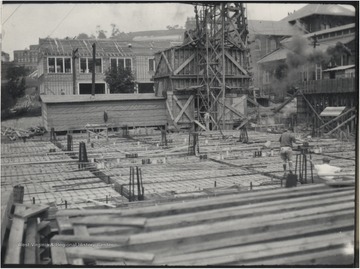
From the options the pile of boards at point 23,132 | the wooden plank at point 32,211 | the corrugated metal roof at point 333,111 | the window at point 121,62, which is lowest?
the wooden plank at point 32,211

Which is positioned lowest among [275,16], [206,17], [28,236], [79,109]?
[28,236]

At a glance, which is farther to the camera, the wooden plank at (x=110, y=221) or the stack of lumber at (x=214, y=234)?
the wooden plank at (x=110, y=221)

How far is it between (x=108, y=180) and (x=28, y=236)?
574 centimetres

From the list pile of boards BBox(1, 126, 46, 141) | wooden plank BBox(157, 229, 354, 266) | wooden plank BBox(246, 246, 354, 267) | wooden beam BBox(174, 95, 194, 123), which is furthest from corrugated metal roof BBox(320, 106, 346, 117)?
pile of boards BBox(1, 126, 46, 141)

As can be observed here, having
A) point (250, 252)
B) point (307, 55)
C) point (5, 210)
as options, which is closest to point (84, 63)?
point (307, 55)

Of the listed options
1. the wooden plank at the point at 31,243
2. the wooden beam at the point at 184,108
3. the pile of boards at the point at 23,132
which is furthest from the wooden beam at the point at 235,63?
the wooden plank at the point at 31,243

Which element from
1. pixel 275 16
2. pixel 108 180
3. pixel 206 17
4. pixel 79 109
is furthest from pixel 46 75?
pixel 275 16

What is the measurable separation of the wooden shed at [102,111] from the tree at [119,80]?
638cm

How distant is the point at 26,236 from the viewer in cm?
769

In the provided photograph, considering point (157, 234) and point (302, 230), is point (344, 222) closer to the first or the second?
point (302, 230)

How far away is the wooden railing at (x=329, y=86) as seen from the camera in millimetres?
23188

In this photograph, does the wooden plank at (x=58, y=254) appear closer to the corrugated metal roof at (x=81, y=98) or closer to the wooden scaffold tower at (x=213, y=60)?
the corrugated metal roof at (x=81, y=98)

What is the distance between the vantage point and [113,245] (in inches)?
270

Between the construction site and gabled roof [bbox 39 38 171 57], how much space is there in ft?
30.1
